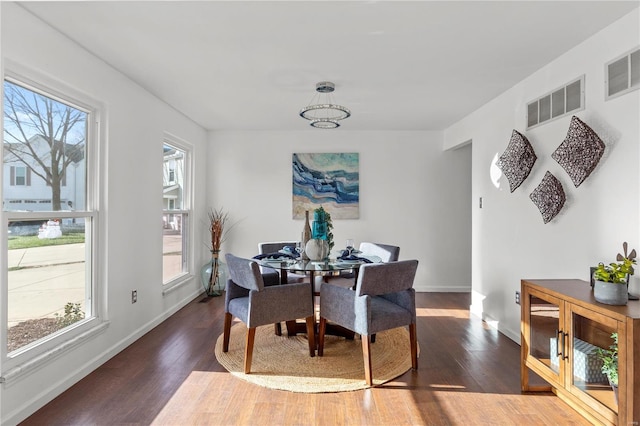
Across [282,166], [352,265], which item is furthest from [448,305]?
[282,166]

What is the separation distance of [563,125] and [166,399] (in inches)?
135

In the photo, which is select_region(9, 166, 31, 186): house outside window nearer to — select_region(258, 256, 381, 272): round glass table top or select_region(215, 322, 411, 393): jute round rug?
select_region(258, 256, 381, 272): round glass table top

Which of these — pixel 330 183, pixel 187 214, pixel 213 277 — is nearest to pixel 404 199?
pixel 330 183

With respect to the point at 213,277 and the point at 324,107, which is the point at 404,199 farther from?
the point at 213,277

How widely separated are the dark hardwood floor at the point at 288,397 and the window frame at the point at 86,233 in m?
0.32

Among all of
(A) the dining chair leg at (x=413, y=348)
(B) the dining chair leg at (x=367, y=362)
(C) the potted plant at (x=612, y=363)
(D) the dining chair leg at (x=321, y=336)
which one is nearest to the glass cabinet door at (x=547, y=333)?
(C) the potted plant at (x=612, y=363)

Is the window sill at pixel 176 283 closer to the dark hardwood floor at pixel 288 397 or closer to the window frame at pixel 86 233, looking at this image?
the dark hardwood floor at pixel 288 397

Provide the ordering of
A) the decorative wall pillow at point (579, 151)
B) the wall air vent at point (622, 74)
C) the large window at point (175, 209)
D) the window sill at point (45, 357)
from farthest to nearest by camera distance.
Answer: the large window at point (175, 209) → the decorative wall pillow at point (579, 151) → the wall air vent at point (622, 74) → the window sill at point (45, 357)

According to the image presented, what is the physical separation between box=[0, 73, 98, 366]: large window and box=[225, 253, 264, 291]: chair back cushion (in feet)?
3.56

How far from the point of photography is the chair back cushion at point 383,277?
2.49 metres

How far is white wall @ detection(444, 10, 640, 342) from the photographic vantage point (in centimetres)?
214

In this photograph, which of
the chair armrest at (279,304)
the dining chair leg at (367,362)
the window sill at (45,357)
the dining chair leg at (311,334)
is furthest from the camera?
the dining chair leg at (311,334)

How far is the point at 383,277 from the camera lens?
100 inches

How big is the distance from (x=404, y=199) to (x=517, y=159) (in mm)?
2172
